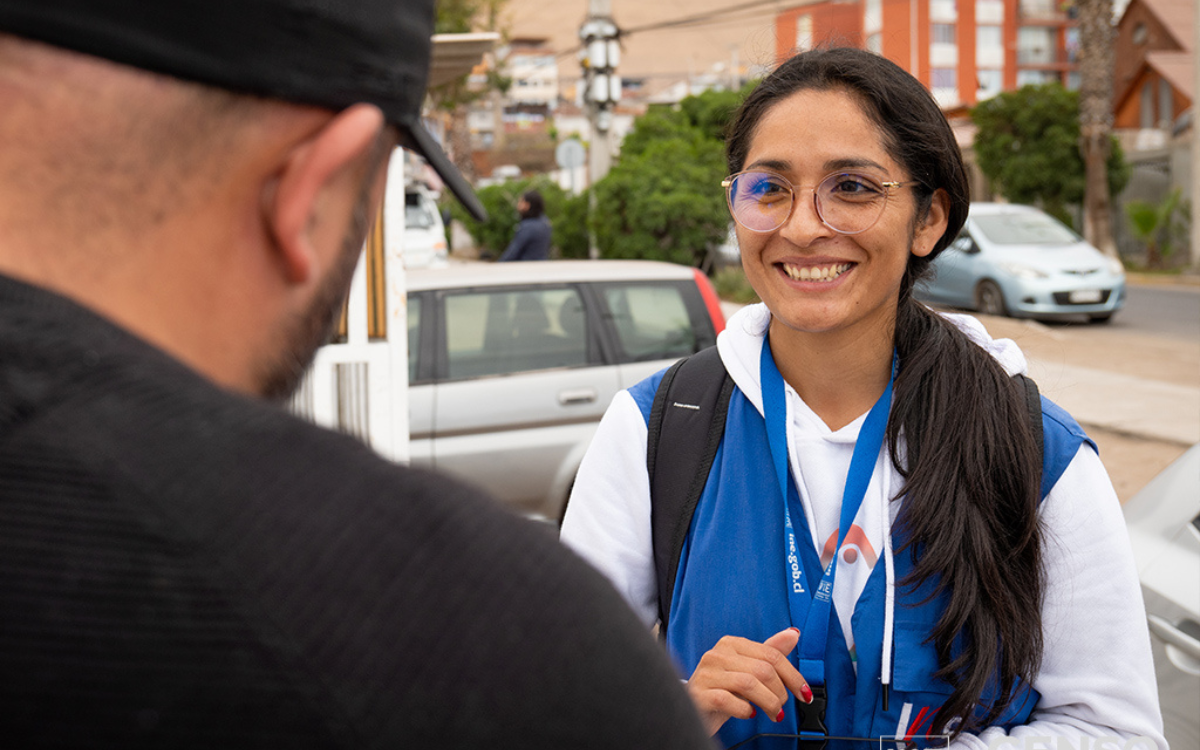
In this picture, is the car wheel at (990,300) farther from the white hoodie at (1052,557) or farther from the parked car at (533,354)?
the white hoodie at (1052,557)

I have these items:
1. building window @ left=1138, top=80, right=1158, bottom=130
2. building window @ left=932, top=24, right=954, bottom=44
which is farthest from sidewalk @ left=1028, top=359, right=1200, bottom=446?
building window @ left=932, top=24, right=954, bottom=44

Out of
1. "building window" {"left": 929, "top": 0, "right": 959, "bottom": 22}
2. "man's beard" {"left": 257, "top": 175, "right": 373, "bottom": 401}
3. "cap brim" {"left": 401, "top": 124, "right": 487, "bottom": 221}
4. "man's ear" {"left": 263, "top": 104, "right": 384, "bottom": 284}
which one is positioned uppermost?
"building window" {"left": 929, "top": 0, "right": 959, "bottom": 22}

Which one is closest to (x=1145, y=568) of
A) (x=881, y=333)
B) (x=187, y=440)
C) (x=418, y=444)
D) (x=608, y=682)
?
(x=881, y=333)

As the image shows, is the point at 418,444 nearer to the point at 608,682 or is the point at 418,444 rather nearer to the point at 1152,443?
the point at 608,682

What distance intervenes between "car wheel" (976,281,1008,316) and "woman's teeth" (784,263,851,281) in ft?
44.2

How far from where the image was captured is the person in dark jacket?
12.5 m

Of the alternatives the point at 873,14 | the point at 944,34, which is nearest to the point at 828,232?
the point at 873,14

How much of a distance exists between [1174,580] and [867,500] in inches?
53.4

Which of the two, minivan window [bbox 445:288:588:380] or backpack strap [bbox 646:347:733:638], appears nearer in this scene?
backpack strap [bbox 646:347:733:638]

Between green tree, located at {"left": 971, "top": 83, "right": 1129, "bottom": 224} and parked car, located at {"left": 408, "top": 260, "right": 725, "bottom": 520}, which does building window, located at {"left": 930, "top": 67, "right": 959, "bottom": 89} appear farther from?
parked car, located at {"left": 408, "top": 260, "right": 725, "bottom": 520}

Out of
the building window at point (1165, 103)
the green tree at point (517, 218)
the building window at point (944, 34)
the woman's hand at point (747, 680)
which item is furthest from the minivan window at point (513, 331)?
the building window at point (944, 34)

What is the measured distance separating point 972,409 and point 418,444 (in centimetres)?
429

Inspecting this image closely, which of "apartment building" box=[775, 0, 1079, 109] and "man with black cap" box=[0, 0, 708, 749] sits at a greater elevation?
"apartment building" box=[775, 0, 1079, 109]

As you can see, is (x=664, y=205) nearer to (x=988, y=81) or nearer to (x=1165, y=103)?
(x=1165, y=103)
